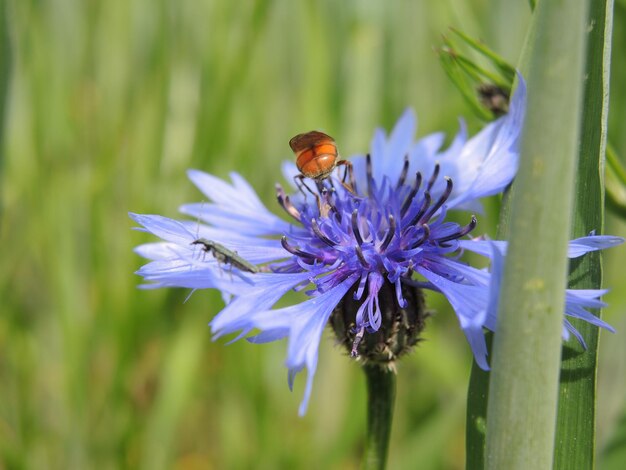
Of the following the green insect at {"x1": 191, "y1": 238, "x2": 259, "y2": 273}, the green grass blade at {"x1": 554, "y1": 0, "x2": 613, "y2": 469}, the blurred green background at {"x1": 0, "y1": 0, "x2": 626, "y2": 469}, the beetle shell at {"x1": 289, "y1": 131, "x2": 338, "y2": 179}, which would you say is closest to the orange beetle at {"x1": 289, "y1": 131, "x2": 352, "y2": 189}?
the beetle shell at {"x1": 289, "y1": 131, "x2": 338, "y2": 179}

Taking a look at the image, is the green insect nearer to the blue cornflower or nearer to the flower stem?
the blue cornflower

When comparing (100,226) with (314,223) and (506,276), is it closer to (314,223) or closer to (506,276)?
(314,223)

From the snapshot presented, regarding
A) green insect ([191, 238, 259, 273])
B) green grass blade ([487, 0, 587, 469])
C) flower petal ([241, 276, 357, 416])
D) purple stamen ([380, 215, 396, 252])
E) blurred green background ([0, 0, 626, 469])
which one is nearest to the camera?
green grass blade ([487, 0, 587, 469])

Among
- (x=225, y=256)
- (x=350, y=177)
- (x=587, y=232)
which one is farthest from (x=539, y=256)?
(x=350, y=177)

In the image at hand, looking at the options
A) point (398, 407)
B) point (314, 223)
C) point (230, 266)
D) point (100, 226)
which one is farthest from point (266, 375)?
point (230, 266)

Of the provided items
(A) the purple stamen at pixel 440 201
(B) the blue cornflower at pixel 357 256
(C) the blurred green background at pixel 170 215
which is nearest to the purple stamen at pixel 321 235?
(B) the blue cornflower at pixel 357 256

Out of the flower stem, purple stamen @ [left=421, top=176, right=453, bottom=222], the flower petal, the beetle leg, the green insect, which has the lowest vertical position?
the flower stem
